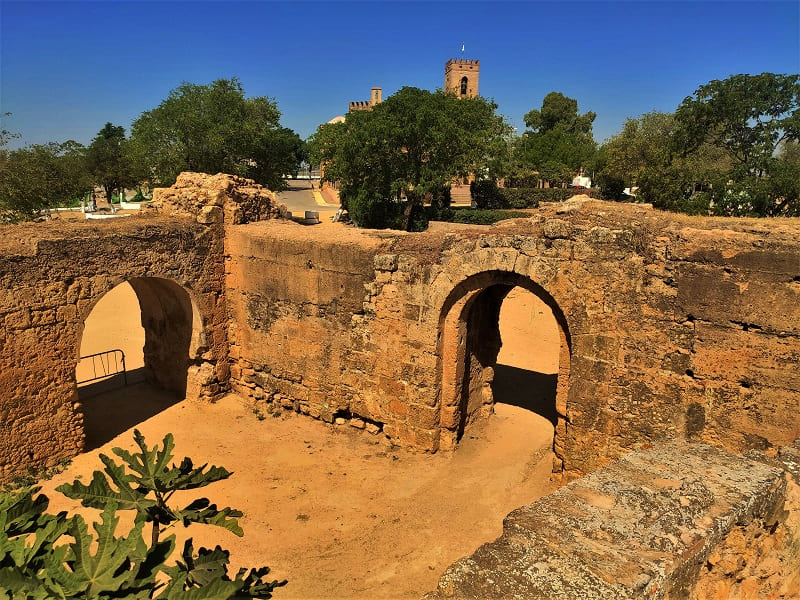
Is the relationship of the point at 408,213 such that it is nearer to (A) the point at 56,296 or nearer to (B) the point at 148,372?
(B) the point at 148,372

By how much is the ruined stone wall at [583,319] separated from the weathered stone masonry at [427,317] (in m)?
0.02

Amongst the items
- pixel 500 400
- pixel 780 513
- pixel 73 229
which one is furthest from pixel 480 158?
pixel 780 513

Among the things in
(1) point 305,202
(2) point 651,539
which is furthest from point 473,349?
(1) point 305,202

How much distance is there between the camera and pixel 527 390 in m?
12.6

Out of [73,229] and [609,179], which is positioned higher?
[609,179]

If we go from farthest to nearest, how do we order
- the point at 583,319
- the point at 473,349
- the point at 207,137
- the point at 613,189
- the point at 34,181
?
the point at 613,189, the point at 207,137, the point at 34,181, the point at 473,349, the point at 583,319

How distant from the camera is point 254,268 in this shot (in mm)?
11570

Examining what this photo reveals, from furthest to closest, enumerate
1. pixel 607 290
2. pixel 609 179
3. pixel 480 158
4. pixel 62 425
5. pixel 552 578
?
1. pixel 609 179
2. pixel 480 158
3. pixel 62 425
4. pixel 607 290
5. pixel 552 578

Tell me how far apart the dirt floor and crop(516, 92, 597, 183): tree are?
42.2 metres

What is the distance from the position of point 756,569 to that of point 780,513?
0.45m

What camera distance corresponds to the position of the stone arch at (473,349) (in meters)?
8.27

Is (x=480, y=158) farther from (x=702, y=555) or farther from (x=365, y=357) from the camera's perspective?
(x=702, y=555)

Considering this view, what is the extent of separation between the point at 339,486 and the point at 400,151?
22.0m

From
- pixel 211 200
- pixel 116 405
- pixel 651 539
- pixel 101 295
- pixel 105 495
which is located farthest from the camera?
pixel 116 405
